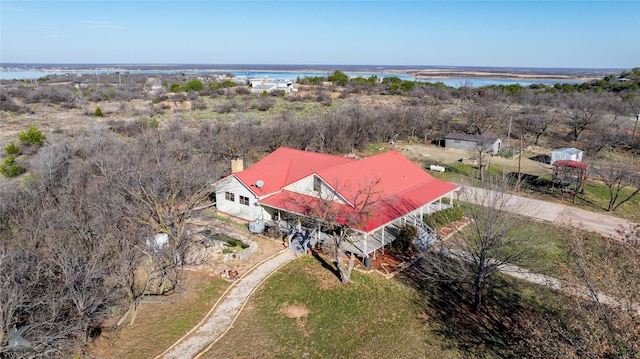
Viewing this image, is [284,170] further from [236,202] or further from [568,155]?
[568,155]

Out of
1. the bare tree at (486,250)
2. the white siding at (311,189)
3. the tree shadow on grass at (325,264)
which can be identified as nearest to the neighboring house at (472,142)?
the bare tree at (486,250)

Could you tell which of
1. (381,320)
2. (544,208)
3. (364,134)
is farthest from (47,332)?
(364,134)

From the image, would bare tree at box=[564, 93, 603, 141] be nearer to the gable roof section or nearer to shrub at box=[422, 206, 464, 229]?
shrub at box=[422, 206, 464, 229]

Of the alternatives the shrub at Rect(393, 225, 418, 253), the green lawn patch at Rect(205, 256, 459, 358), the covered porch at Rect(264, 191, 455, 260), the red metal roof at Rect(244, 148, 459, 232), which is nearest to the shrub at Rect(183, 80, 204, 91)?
the red metal roof at Rect(244, 148, 459, 232)

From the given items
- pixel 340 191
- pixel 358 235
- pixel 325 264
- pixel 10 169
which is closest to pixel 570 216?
pixel 358 235

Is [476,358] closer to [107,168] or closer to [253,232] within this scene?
[253,232]
